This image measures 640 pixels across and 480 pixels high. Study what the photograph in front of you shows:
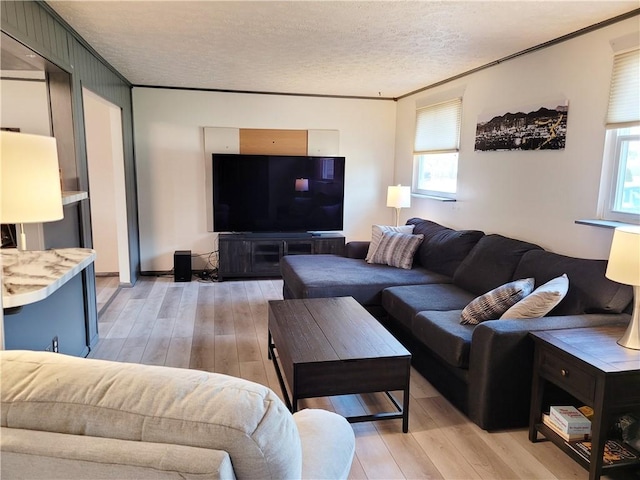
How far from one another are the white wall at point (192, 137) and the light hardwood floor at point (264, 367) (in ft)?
2.06

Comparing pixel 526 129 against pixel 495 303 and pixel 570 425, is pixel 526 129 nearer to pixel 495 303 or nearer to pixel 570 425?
pixel 495 303

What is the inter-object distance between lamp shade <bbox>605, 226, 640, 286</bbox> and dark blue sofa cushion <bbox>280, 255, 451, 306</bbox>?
1.82 m

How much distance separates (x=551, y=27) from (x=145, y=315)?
4058 mm

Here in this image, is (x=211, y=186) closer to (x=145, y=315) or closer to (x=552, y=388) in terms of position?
(x=145, y=315)

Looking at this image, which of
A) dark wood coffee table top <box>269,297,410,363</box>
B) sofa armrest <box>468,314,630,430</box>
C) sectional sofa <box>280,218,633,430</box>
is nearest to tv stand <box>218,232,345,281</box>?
sectional sofa <box>280,218,633,430</box>

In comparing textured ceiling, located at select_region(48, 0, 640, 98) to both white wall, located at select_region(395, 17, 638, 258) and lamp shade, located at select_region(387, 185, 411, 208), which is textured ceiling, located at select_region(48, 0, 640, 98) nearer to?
white wall, located at select_region(395, 17, 638, 258)

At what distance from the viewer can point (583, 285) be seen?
106 inches

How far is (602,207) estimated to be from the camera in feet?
9.76

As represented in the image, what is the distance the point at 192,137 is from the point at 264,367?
11.6ft

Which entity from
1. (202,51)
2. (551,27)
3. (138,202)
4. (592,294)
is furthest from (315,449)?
(138,202)

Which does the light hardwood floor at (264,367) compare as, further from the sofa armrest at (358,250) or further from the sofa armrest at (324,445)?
the sofa armrest at (358,250)

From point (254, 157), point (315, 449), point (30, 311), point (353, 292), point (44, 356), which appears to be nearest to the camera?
point (44, 356)

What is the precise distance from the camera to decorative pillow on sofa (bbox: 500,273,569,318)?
8.22 feet

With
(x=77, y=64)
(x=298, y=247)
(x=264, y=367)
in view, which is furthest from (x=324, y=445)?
(x=298, y=247)
